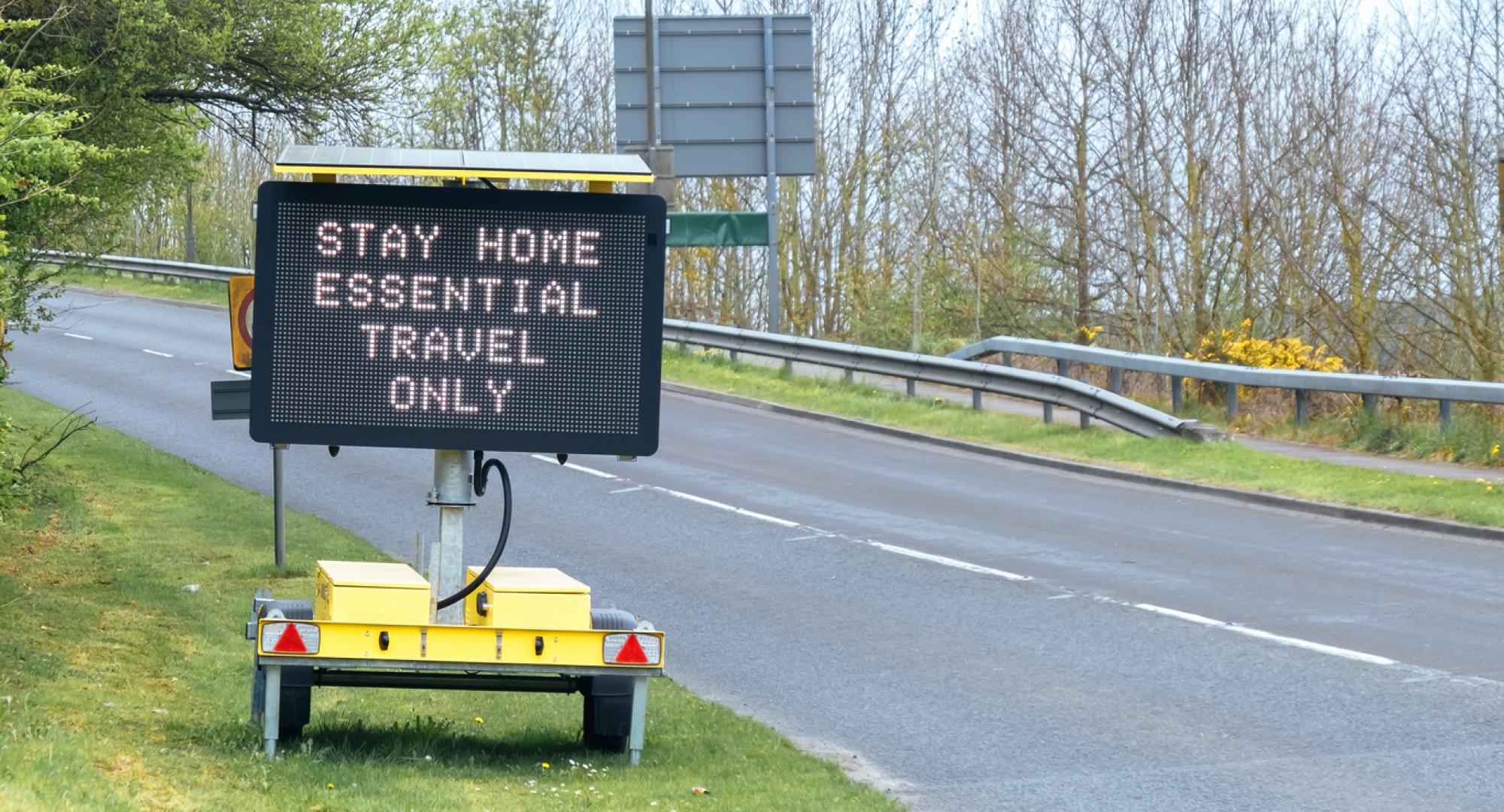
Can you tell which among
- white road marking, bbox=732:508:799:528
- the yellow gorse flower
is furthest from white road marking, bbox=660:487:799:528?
the yellow gorse flower

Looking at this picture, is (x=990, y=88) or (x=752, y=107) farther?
(x=990, y=88)

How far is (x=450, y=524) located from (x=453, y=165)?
1624mm

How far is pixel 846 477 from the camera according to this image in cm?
1895

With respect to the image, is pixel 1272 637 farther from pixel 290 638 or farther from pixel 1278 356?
pixel 1278 356

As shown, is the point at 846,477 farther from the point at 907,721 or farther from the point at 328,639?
the point at 328,639

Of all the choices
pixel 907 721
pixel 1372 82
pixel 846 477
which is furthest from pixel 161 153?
pixel 1372 82

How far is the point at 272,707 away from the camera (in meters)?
7.38

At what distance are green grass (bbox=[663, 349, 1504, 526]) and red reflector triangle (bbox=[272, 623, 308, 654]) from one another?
11018 mm

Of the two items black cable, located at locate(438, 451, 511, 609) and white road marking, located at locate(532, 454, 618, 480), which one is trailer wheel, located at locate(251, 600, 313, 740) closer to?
black cable, located at locate(438, 451, 511, 609)

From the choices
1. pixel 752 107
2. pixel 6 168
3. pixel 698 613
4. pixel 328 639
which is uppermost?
pixel 752 107

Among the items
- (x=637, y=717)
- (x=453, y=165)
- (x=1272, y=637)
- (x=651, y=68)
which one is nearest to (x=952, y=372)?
(x=651, y=68)

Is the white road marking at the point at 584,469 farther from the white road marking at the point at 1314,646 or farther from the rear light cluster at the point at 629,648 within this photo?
the rear light cluster at the point at 629,648

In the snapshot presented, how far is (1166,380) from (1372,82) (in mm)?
6808

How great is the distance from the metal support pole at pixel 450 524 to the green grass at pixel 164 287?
32.1 meters
